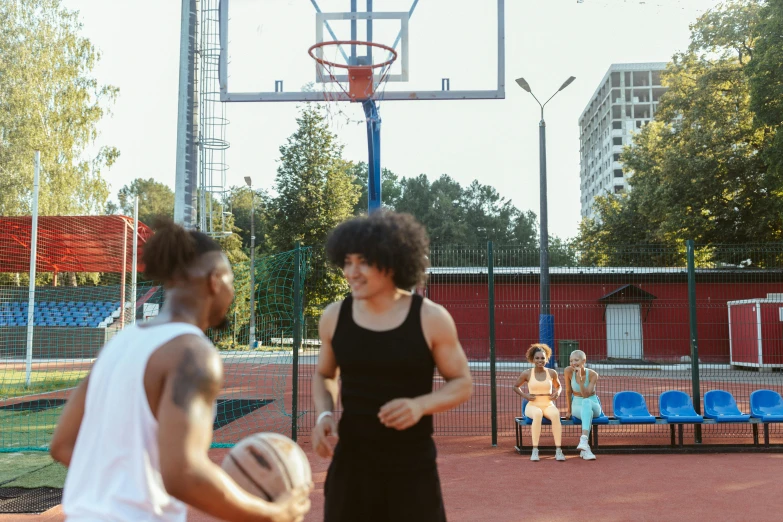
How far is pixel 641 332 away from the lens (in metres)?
12.7

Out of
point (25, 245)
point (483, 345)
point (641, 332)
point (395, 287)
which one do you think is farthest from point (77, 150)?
point (395, 287)

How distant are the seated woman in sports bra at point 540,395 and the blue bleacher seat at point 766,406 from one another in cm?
270

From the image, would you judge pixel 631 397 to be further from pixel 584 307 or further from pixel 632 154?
pixel 632 154

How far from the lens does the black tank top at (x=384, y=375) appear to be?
9.21ft

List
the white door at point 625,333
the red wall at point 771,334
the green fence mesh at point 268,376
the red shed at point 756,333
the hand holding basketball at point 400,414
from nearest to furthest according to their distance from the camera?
the hand holding basketball at point 400,414 < the green fence mesh at point 268,376 < the white door at point 625,333 < the red shed at point 756,333 < the red wall at point 771,334

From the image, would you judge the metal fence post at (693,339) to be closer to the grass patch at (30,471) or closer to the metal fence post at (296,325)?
the metal fence post at (296,325)

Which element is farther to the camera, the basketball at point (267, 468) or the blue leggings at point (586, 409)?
the blue leggings at point (586, 409)

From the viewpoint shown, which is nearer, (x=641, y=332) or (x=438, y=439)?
(x=438, y=439)

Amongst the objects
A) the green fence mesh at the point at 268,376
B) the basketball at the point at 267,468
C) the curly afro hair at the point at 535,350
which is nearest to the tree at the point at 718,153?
the green fence mesh at the point at 268,376

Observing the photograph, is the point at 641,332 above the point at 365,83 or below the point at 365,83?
below

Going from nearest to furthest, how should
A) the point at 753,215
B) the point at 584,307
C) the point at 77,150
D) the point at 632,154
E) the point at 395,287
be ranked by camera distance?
1. the point at 395,287
2. the point at 584,307
3. the point at 753,215
4. the point at 77,150
5. the point at 632,154

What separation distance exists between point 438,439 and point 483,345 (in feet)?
12.8

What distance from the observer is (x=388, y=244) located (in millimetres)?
2959

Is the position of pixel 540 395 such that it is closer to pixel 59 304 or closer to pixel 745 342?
pixel 745 342
